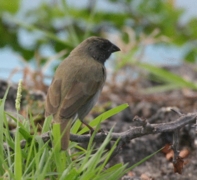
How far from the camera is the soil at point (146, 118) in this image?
4.78 metres

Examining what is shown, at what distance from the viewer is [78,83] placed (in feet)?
15.2

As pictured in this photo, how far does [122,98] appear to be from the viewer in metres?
7.32

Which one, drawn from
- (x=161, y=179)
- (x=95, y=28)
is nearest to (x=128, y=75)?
(x=95, y=28)

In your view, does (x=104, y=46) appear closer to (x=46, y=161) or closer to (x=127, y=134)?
(x=127, y=134)

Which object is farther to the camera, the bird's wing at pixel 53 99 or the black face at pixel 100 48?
the black face at pixel 100 48

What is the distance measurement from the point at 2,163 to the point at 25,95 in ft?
7.07

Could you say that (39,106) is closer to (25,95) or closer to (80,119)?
(25,95)

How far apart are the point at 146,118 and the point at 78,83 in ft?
4.83

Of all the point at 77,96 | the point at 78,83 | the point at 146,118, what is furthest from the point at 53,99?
the point at 146,118

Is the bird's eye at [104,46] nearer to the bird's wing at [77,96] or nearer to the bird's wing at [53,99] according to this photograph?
the bird's wing at [77,96]

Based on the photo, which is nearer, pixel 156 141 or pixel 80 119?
pixel 80 119

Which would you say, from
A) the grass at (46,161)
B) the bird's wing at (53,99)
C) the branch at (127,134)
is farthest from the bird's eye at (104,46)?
the grass at (46,161)

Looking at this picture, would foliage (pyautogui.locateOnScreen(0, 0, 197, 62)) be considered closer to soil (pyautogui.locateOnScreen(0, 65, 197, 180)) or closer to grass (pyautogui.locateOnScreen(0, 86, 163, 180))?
soil (pyautogui.locateOnScreen(0, 65, 197, 180))

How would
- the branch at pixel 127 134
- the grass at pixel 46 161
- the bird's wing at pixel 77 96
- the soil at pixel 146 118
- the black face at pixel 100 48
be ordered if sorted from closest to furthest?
the grass at pixel 46 161
the branch at pixel 127 134
the bird's wing at pixel 77 96
the soil at pixel 146 118
the black face at pixel 100 48
